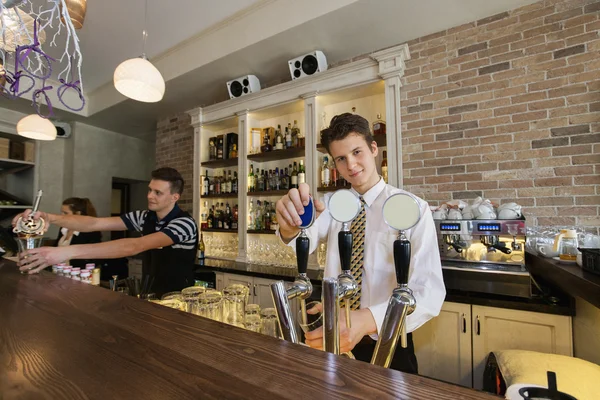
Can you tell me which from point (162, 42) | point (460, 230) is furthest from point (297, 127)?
point (460, 230)

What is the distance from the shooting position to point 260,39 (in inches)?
113

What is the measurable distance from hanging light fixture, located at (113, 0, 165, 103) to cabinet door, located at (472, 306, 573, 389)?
242 cm

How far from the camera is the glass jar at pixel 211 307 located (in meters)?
0.83

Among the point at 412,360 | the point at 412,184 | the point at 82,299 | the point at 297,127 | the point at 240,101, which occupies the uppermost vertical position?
the point at 240,101

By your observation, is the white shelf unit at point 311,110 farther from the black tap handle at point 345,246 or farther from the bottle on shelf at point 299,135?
the black tap handle at point 345,246

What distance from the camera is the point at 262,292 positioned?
2.78 m

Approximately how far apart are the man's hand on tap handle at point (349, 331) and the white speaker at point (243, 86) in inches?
126

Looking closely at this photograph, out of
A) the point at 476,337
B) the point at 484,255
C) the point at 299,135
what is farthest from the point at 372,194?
the point at 299,135

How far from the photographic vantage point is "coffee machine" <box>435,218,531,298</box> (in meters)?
1.87

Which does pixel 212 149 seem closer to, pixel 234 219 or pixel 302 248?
pixel 234 219

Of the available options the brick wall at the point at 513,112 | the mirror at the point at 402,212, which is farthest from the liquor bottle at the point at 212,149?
the mirror at the point at 402,212

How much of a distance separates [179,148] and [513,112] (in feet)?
13.5

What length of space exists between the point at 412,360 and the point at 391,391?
92 centimetres

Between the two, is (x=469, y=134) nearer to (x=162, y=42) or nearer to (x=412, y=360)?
(x=412, y=360)
